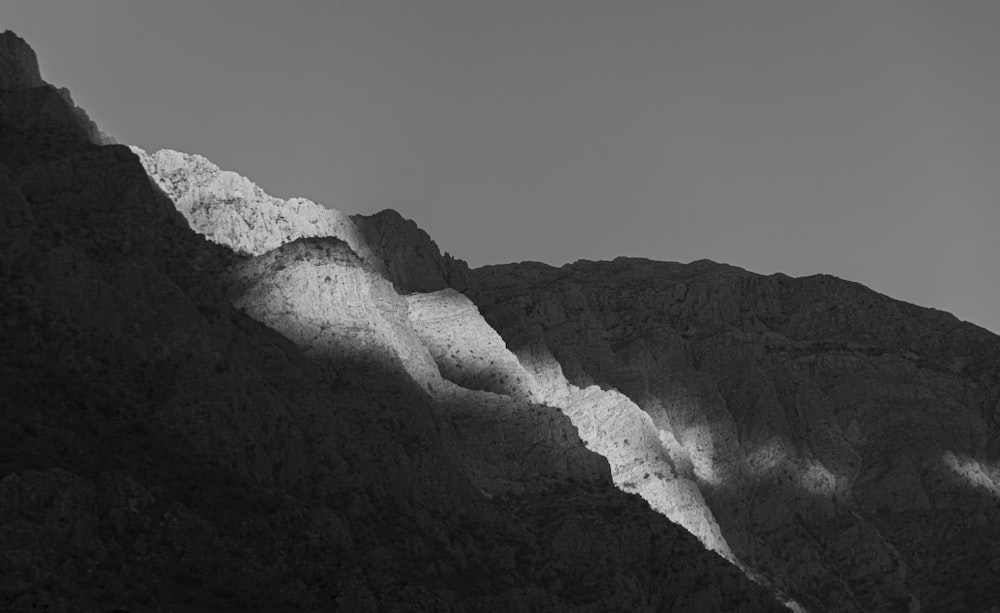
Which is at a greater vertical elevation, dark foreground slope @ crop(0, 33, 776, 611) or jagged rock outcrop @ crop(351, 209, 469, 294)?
jagged rock outcrop @ crop(351, 209, 469, 294)

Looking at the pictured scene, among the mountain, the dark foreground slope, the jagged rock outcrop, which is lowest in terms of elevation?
the dark foreground slope

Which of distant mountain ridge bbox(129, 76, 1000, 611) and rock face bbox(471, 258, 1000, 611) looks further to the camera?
rock face bbox(471, 258, 1000, 611)

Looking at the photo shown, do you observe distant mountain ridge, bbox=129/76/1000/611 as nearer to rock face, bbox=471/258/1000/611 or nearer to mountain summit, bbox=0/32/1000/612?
rock face, bbox=471/258/1000/611

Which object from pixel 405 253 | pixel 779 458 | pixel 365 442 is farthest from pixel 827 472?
pixel 365 442

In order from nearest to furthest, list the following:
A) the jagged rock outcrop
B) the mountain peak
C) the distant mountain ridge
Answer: the mountain peak → the distant mountain ridge → the jagged rock outcrop

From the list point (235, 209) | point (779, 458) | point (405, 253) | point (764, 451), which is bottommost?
point (779, 458)

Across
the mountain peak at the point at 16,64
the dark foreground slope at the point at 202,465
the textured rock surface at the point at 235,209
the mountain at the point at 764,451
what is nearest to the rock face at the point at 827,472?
the mountain at the point at 764,451

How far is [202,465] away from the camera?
11575 cm

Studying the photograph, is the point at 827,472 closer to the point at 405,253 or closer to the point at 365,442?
the point at 405,253

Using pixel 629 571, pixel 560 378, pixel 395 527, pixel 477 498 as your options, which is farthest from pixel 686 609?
pixel 560 378

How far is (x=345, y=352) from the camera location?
477 ft

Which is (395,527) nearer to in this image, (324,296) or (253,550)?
(253,550)

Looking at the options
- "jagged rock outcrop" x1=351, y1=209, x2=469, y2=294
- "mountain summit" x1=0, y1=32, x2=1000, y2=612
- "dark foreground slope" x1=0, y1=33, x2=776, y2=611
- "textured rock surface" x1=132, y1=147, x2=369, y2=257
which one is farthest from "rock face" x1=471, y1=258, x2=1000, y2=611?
"dark foreground slope" x1=0, y1=33, x2=776, y2=611

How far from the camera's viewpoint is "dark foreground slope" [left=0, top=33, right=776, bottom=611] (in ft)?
336
